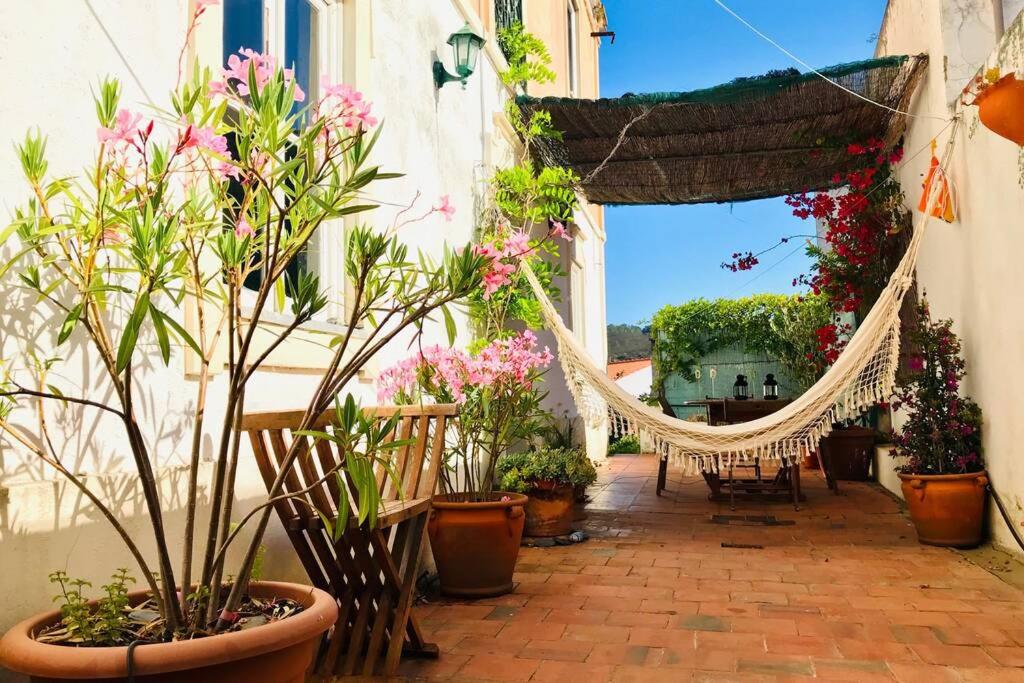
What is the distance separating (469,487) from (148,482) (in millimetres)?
2238

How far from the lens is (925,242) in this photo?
467 centimetres

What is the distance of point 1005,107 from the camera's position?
250 centimetres

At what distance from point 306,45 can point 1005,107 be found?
2326 millimetres

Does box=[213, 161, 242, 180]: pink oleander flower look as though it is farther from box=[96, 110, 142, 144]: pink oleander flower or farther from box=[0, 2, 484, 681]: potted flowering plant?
box=[96, 110, 142, 144]: pink oleander flower

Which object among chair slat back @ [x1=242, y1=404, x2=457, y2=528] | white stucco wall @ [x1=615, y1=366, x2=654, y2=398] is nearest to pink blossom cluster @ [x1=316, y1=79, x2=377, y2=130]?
chair slat back @ [x1=242, y1=404, x2=457, y2=528]

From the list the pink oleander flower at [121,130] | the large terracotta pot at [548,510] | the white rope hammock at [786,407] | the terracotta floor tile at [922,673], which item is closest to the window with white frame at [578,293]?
the white rope hammock at [786,407]

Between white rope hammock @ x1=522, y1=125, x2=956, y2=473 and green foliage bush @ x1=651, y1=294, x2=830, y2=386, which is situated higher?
green foliage bush @ x1=651, y1=294, x2=830, y2=386

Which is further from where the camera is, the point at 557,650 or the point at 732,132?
the point at 732,132

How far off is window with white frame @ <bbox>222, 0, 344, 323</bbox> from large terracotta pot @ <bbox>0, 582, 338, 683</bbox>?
1317mm

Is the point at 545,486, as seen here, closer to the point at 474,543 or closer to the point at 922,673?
the point at 474,543

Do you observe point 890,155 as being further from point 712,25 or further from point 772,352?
point 712,25

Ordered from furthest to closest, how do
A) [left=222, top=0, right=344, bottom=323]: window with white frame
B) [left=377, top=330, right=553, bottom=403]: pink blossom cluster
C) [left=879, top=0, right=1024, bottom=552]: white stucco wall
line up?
[left=879, top=0, right=1024, bottom=552]: white stucco wall
[left=377, top=330, right=553, bottom=403]: pink blossom cluster
[left=222, top=0, right=344, bottom=323]: window with white frame

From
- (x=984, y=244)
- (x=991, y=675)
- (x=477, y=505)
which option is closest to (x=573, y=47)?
(x=984, y=244)

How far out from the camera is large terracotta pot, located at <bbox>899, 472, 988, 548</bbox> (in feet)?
11.4
